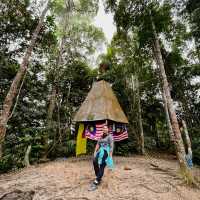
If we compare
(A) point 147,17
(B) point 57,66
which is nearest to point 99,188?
(A) point 147,17

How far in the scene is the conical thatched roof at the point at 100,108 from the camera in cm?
909

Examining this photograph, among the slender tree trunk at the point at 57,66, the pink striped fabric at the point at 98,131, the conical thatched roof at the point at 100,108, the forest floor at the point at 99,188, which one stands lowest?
the forest floor at the point at 99,188

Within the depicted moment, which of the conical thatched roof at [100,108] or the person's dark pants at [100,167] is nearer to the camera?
the person's dark pants at [100,167]

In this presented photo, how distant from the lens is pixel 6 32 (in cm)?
995

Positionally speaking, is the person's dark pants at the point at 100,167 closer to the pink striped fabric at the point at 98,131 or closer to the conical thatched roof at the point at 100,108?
the pink striped fabric at the point at 98,131

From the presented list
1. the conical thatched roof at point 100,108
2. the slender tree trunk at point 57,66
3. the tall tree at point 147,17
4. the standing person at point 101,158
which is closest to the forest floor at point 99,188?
the standing person at point 101,158

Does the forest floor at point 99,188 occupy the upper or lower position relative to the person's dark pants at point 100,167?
lower

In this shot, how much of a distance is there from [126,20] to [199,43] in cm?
430

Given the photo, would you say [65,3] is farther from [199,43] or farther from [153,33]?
[199,43]

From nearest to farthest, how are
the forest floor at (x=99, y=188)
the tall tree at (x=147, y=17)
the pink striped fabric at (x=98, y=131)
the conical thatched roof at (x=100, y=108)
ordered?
the forest floor at (x=99, y=188), the tall tree at (x=147, y=17), the pink striped fabric at (x=98, y=131), the conical thatched roof at (x=100, y=108)

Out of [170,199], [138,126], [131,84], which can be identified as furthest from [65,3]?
[170,199]

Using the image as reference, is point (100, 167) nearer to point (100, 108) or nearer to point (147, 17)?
point (100, 108)

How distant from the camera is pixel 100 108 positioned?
935cm

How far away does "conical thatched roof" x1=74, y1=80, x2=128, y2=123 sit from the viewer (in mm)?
9086
